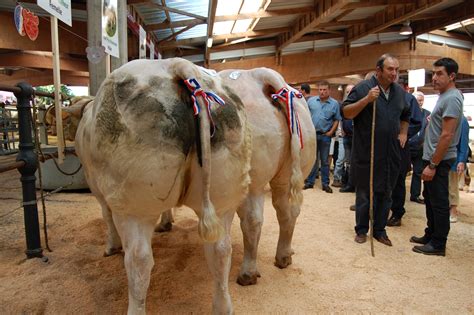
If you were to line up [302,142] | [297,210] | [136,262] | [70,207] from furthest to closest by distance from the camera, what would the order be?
[70,207] < [297,210] < [302,142] < [136,262]

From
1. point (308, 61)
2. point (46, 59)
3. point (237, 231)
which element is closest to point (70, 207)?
point (237, 231)

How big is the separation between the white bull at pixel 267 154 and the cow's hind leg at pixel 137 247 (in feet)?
2.49

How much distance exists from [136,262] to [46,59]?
8.18m

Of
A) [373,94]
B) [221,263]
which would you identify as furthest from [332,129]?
[221,263]

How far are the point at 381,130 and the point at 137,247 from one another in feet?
9.04

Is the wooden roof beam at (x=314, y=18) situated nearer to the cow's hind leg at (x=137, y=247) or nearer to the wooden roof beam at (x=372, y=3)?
the wooden roof beam at (x=372, y=3)

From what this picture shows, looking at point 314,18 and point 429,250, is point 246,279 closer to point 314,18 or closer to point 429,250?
point 429,250

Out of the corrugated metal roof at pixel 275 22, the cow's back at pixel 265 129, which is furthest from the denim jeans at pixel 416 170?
the corrugated metal roof at pixel 275 22

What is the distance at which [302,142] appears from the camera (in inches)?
101

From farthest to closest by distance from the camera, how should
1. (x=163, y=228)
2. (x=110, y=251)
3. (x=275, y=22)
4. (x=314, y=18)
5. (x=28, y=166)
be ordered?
(x=275, y=22) < (x=314, y=18) < (x=163, y=228) < (x=110, y=251) < (x=28, y=166)

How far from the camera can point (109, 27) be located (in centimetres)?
352

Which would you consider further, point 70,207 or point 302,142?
point 70,207

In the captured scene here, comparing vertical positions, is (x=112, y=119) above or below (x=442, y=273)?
above

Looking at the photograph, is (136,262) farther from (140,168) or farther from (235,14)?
(235,14)
